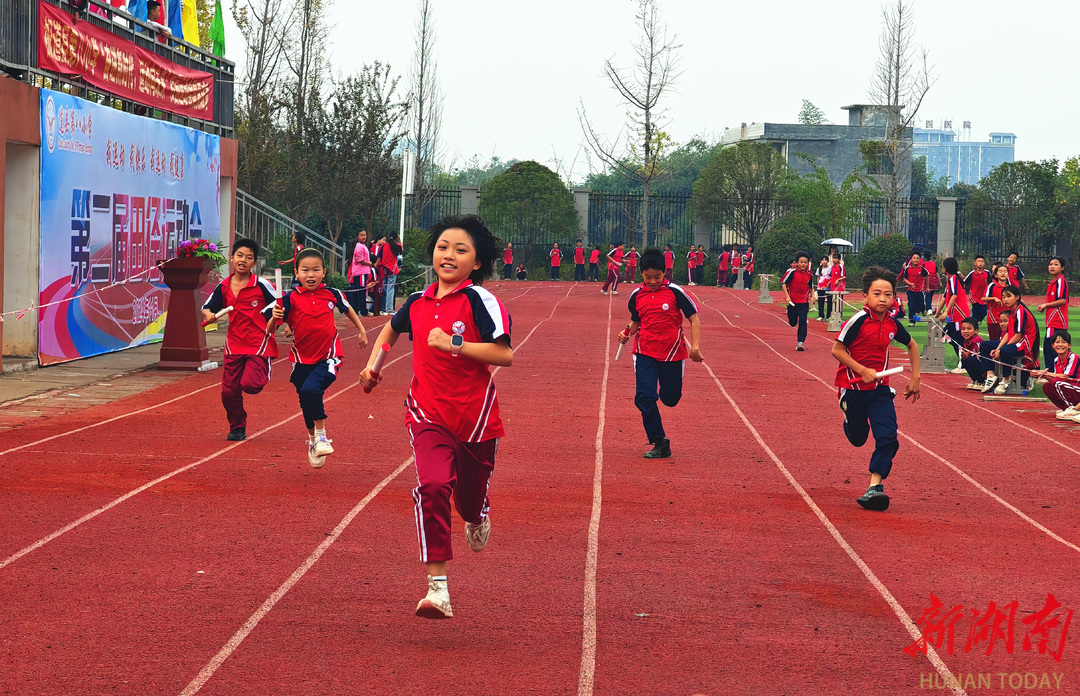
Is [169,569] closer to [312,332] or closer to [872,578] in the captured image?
[312,332]

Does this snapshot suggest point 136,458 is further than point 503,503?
Yes

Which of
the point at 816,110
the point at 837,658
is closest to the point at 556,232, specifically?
the point at 837,658

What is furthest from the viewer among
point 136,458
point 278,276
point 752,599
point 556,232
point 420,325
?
point 556,232

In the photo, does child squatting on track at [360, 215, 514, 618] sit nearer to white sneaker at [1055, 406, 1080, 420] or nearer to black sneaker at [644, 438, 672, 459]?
black sneaker at [644, 438, 672, 459]

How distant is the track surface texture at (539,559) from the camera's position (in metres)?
4.84

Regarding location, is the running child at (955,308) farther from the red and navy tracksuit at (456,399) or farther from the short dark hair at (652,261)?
the red and navy tracksuit at (456,399)

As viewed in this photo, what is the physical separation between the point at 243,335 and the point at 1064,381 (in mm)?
9026

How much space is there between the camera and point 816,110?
100750 millimetres

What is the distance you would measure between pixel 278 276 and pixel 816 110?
95122mm

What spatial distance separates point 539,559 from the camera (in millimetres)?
6641

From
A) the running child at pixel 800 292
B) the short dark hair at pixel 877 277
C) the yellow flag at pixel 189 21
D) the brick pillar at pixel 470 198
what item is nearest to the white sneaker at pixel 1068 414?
the short dark hair at pixel 877 277

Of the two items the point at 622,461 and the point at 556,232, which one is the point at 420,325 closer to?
the point at 622,461

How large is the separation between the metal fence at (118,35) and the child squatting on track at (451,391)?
1068cm

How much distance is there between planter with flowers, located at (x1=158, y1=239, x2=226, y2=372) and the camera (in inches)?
632
